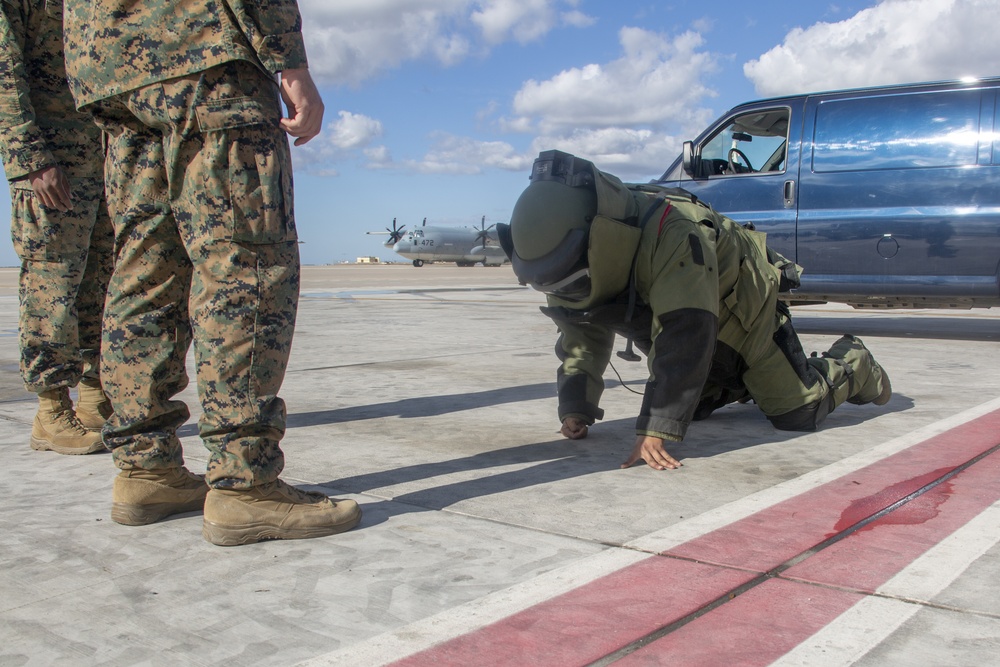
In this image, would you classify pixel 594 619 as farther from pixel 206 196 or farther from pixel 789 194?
pixel 789 194

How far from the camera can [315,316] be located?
9.97 meters

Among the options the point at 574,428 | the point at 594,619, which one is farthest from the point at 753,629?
the point at 574,428

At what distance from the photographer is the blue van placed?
677 centimetres

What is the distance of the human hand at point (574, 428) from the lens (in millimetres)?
3622

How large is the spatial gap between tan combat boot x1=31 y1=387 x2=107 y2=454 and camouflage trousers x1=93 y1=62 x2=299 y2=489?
1005mm

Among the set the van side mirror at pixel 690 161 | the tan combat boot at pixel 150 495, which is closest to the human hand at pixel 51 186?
the tan combat boot at pixel 150 495

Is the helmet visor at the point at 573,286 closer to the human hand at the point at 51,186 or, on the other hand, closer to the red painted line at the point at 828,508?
the red painted line at the point at 828,508

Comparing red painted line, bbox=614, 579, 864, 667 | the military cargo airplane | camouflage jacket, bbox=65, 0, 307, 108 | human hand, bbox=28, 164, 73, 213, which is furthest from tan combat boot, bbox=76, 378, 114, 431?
the military cargo airplane

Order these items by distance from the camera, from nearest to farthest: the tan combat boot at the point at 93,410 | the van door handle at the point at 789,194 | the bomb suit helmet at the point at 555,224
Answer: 1. the bomb suit helmet at the point at 555,224
2. the tan combat boot at the point at 93,410
3. the van door handle at the point at 789,194

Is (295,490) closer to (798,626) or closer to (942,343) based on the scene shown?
(798,626)

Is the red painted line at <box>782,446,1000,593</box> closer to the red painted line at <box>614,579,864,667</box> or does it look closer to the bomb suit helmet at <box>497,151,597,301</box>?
the red painted line at <box>614,579,864,667</box>

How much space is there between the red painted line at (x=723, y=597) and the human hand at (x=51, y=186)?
2.46 meters

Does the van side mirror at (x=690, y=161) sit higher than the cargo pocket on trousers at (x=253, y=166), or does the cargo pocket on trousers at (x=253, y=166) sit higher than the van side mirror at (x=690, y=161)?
the van side mirror at (x=690, y=161)

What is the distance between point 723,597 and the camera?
77.3 inches
